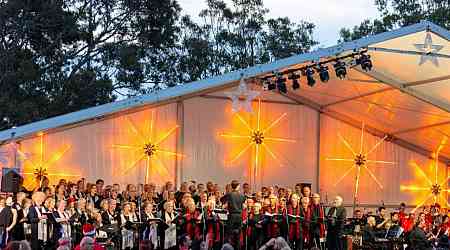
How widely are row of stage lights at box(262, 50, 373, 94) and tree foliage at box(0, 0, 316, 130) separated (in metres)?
10.9

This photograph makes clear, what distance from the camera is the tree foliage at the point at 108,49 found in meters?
27.4

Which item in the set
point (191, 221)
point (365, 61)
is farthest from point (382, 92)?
point (191, 221)

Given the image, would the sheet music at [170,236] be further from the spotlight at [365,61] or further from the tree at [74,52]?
the tree at [74,52]

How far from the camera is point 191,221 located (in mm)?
15609

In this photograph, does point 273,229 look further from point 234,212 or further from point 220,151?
point 220,151

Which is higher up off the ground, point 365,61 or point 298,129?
point 365,61

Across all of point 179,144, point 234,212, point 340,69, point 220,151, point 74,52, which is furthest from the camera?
point 74,52

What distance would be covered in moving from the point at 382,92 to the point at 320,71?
2812 mm

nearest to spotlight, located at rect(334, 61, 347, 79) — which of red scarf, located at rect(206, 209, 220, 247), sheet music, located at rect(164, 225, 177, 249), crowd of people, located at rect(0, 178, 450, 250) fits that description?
crowd of people, located at rect(0, 178, 450, 250)

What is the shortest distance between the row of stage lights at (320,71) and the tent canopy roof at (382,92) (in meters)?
0.22

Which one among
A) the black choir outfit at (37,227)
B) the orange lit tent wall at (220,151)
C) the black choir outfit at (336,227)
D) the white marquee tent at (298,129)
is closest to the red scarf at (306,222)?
the black choir outfit at (336,227)

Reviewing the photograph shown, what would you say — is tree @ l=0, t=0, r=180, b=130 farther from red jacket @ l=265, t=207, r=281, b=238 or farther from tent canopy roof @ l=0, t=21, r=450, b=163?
red jacket @ l=265, t=207, r=281, b=238

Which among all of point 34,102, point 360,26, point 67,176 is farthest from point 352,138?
point 360,26

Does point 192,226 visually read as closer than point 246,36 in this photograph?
Yes
